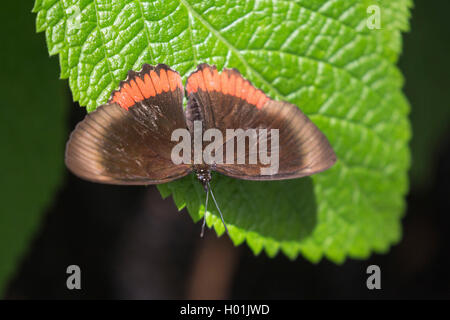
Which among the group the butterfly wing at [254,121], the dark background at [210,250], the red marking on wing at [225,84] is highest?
the red marking on wing at [225,84]

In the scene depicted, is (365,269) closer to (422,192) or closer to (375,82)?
(422,192)

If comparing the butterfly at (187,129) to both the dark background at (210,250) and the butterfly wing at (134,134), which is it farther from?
the dark background at (210,250)

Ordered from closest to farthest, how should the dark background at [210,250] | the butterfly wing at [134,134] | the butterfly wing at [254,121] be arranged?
the butterfly wing at [134,134] → the butterfly wing at [254,121] → the dark background at [210,250]

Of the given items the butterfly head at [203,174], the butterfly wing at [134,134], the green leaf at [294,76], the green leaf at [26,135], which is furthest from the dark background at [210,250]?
the butterfly head at [203,174]

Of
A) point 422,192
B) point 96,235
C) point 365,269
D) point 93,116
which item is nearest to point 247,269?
point 365,269

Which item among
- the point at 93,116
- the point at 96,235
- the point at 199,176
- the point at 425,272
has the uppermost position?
the point at 93,116

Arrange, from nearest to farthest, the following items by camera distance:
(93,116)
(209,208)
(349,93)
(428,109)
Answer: (93,116) < (209,208) < (349,93) < (428,109)

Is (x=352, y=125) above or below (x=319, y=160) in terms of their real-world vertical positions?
above
